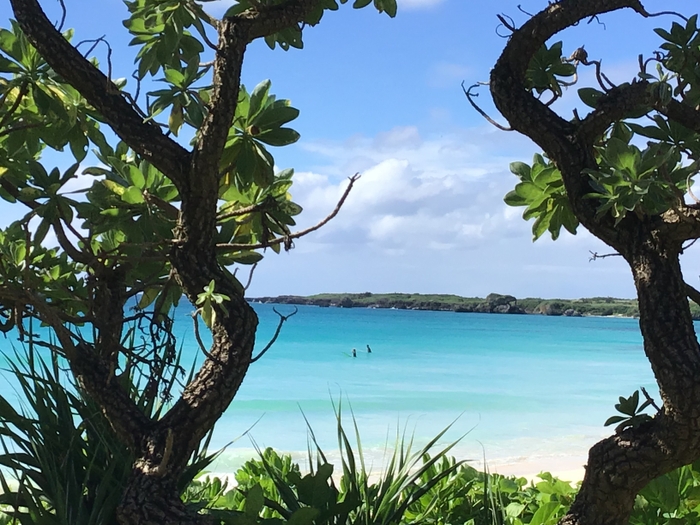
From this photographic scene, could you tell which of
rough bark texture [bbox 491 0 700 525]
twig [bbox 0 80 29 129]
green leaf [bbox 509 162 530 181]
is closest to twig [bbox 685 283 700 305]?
rough bark texture [bbox 491 0 700 525]

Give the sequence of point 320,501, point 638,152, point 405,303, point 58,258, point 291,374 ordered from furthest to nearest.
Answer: point 405,303 → point 291,374 → point 58,258 → point 320,501 → point 638,152

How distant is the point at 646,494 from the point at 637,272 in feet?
2.33

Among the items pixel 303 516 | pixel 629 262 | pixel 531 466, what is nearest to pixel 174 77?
pixel 303 516

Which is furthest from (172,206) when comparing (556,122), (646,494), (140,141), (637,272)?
(646,494)

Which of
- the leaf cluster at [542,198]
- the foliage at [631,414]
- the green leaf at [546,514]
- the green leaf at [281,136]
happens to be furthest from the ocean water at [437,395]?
the green leaf at [281,136]

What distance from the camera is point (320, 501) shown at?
5.50ft

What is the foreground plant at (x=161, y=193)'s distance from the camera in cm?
146

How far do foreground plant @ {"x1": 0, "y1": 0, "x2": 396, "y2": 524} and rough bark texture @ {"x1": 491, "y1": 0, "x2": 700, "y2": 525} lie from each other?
0.53 metres

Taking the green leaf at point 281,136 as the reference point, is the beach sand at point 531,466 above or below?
below

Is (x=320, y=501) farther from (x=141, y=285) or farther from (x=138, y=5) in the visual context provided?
(x=138, y=5)

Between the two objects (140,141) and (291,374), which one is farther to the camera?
(291,374)

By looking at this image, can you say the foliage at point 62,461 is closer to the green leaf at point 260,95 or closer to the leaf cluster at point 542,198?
the green leaf at point 260,95

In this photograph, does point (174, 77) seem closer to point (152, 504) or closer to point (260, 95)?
point (260, 95)

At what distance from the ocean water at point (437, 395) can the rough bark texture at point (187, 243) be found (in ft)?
5.50
